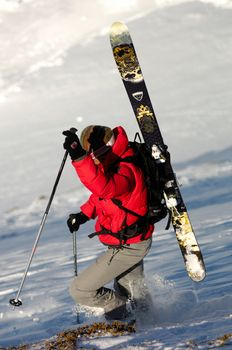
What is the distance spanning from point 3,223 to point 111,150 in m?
20.1

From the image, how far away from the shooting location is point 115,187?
17.6 ft

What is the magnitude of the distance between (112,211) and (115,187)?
0.49 m

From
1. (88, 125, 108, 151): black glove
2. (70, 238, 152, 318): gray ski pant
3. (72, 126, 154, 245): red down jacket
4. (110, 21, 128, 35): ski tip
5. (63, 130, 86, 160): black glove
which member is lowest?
(70, 238, 152, 318): gray ski pant

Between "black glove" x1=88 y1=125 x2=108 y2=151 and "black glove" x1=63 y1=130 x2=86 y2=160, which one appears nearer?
"black glove" x1=63 y1=130 x2=86 y2=160

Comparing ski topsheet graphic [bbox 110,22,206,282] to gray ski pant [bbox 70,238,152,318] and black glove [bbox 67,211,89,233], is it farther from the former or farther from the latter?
black glove [bbox 67,211,89,233]

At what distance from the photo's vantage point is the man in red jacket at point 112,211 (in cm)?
532

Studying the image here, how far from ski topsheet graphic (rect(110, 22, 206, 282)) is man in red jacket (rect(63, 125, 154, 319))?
27.8 inches

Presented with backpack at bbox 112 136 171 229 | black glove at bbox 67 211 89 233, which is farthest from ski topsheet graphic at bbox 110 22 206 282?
black glove at bbox 67 211 89 233

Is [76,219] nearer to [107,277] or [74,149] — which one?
[107,277]

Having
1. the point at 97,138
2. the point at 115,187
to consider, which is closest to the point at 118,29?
the point at 97,138

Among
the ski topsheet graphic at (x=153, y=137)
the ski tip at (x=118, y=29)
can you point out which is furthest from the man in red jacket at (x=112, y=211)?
the ski tip at (x=118, y=29)

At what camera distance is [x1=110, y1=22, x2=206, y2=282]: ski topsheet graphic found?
21.8ft

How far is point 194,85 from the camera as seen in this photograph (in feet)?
517

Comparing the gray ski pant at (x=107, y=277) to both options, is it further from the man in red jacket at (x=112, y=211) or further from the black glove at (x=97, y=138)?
the black glove at (x=97, y=138)
